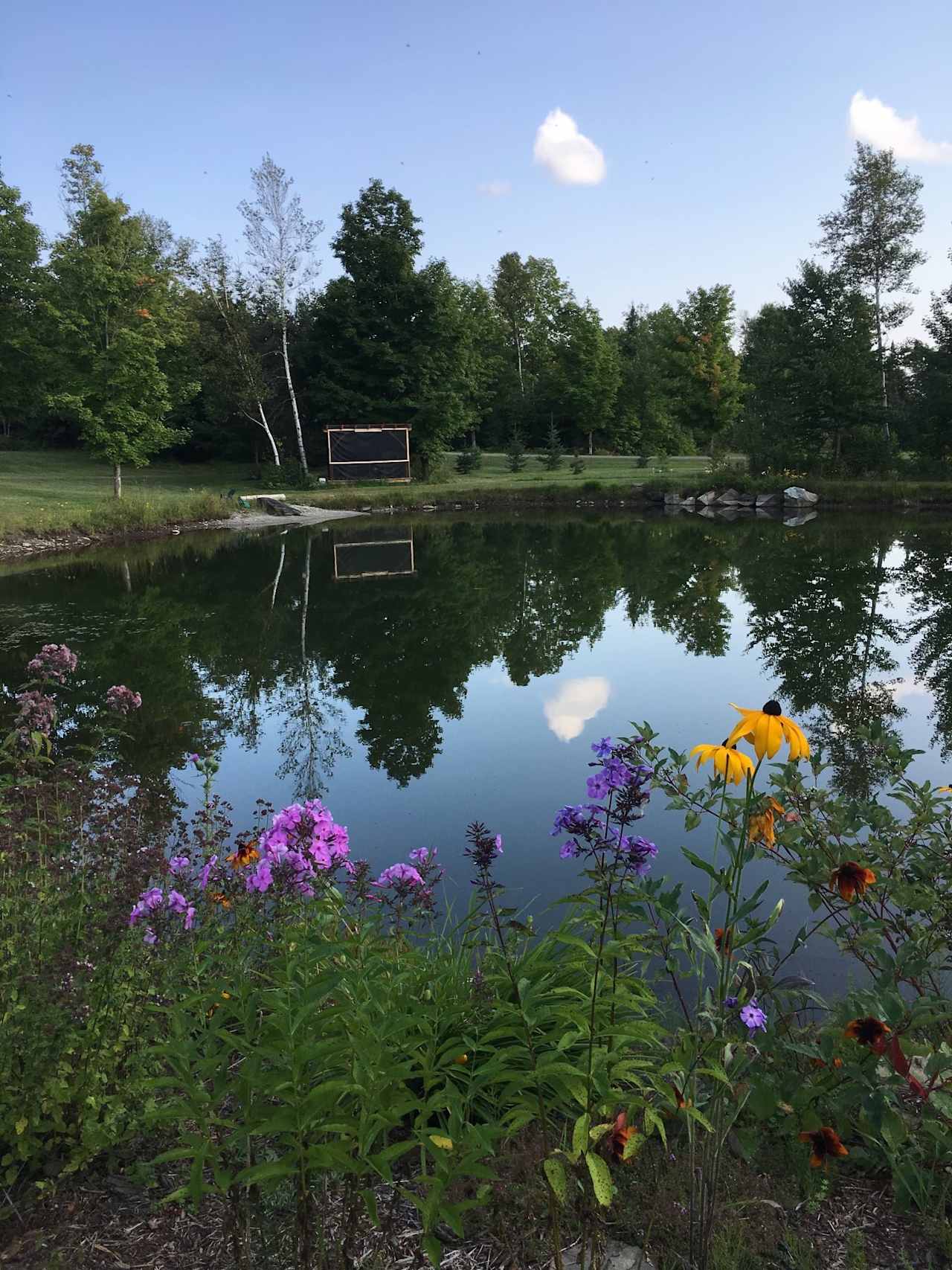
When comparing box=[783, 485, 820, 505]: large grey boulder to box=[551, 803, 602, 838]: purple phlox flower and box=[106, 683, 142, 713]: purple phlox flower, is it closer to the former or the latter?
box=[106, 683, 142, 713]: purple phlox flower

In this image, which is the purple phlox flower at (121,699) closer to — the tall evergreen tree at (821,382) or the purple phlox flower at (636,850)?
the purple phlox flower at (636,850)

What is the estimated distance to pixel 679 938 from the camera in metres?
2.15

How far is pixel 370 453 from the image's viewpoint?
1296 inches

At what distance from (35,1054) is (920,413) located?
31.0 meters

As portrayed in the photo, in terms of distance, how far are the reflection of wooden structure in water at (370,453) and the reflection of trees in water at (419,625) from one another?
12.0m

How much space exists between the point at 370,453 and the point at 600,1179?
1281 inches

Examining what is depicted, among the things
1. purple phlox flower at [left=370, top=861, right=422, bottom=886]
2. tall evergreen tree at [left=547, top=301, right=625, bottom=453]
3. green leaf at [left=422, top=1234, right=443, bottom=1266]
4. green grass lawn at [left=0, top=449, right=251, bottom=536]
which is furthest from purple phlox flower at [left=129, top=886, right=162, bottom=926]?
tall evergreen tree at [left=547, top=301, right=625, bottom=453]

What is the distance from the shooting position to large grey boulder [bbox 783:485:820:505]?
29.5 meters

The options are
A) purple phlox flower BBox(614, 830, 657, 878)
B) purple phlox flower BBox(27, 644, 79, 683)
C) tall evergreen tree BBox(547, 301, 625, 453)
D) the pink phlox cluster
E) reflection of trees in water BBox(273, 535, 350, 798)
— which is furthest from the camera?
tall evergreen tree BBox(547, 301, 625, 453)

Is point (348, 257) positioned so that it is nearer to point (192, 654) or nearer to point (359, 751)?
point (192, 654)

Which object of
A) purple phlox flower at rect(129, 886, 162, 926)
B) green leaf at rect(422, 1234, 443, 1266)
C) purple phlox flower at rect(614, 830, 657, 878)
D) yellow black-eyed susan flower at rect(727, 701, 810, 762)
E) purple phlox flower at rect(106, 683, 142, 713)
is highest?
yellow black-eyed susan flower at rect(727, 701, 810, 762)

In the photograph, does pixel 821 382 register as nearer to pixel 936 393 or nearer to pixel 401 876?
pixel 936 393

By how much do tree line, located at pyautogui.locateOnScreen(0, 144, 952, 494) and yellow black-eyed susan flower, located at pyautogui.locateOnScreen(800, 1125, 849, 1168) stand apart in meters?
24.4

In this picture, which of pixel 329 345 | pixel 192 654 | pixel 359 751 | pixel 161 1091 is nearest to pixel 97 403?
pixel 329 345
